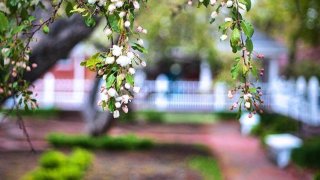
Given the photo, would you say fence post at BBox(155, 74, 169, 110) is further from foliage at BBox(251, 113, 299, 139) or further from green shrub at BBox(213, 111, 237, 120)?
foliage at BBox(251, 113, 299, 139)

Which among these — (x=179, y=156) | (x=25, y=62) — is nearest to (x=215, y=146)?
(x=179, y=156)

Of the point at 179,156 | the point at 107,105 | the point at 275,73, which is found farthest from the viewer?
the point at 275,73

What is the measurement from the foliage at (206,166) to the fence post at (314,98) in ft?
10.4

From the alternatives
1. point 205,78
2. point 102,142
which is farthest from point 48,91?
point 102,142

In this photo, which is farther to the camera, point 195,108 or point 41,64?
point 195,108

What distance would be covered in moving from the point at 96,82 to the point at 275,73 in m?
15.9

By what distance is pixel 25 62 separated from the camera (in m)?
3.85

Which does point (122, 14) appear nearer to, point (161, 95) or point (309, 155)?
point (309, 155)

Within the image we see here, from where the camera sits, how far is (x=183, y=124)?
22.2 m

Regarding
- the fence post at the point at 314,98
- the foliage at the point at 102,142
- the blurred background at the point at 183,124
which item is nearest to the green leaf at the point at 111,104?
the blurred background at the point at 183,124

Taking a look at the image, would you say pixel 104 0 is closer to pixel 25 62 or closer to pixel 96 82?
pixel 25 62

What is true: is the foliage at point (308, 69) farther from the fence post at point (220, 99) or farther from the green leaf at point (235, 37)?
the green leaf at point (235, 37)

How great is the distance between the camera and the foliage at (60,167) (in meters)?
8.44

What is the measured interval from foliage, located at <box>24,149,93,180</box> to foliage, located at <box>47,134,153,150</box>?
3352mm
